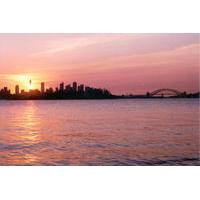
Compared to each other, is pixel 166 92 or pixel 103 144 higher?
pixel 166 92

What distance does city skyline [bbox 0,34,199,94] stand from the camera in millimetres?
5008

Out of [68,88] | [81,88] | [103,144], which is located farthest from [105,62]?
[103,144]

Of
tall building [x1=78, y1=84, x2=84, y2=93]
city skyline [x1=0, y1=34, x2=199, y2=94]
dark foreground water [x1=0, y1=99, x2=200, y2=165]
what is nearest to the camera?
dark foreground water [x1=0, y1=99, x2=200, y2=165]

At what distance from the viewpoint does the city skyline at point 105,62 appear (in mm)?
5008

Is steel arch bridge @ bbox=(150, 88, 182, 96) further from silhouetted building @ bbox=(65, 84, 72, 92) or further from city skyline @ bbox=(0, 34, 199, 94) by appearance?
silhouetted building @ bbox=(65, 84, 72, 92)

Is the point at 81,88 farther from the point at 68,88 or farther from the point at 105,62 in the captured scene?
the point at 105,62

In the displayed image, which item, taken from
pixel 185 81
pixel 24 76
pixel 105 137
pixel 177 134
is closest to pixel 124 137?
pixel 105 137

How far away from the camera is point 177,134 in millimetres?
6059

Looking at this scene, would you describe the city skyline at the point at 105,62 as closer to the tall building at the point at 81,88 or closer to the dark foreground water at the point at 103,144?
the tall building at the point at 81,88

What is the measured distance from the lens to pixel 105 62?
5.51 metres

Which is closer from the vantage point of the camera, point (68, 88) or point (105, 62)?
point (105, 62)

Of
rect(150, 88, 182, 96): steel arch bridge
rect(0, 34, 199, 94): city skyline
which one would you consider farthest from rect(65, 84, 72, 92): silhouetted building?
rect(150, 88, 182, 96): steel arch bridge

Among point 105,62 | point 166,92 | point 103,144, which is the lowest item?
point 103,144
